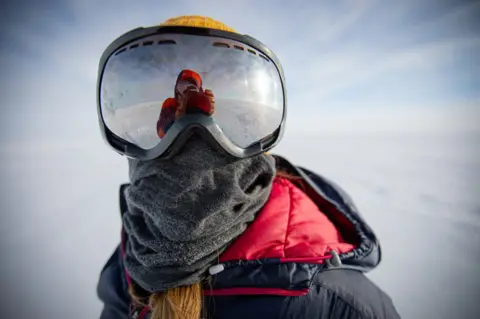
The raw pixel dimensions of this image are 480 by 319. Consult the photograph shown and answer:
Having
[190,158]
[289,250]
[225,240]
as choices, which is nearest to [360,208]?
[289,250]

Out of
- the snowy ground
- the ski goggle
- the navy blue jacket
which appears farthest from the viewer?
the snowy ground

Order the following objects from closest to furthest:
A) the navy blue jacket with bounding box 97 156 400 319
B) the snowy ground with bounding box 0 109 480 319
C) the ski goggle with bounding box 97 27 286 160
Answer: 1. the navy blue jacket with bounding box 97 156 400 319
2. the ski goggle with bounding box 97 27 286 160
3. the snowy ground with bounding box 0 109 480 319

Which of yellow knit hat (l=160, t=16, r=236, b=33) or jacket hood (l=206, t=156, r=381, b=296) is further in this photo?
yellow knit hat (l=160, t=16, r=236, b=33)

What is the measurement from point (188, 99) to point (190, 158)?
20 centimetres

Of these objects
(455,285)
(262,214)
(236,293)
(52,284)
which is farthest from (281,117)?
(52,284)

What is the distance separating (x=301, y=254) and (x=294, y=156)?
335 centimetres

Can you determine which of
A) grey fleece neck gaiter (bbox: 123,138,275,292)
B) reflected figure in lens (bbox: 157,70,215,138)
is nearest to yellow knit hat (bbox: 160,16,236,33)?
reflected figure in lens (bbox: 157,70,215,138)

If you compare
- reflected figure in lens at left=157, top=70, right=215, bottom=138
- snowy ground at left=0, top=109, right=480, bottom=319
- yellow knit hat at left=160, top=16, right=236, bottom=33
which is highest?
yellow knit hat at left=160, top=16, right=236, bottom=33

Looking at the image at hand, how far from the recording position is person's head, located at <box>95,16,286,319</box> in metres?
0.72

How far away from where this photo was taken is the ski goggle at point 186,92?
815 millimetres

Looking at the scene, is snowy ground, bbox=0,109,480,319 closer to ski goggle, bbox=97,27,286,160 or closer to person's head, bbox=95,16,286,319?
person's head, bbox=95,16,286,319

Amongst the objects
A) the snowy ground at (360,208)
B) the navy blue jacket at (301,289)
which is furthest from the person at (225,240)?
the snowy ground at (360,208)

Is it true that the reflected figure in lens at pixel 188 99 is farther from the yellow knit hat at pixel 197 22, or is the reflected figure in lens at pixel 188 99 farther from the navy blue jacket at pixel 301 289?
the navy blue jacket at pixel 301 289

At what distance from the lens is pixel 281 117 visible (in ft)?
3.03
